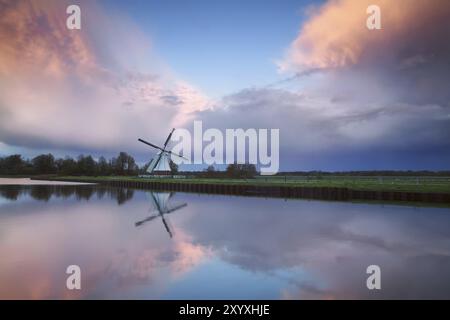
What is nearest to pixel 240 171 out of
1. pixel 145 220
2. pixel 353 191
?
pixel 353 191

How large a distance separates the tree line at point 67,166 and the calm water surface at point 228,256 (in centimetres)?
11935

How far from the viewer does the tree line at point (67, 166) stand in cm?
14338

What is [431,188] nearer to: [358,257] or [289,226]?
[289,226]

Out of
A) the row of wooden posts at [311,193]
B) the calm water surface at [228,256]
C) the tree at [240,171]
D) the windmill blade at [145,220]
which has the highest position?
the tree at [240,171]

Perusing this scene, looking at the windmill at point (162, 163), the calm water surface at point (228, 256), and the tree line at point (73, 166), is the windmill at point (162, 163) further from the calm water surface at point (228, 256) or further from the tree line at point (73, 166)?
the calm water surface at point (228, 256)

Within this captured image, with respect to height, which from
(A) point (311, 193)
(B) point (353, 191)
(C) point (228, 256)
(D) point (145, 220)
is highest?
(B) point (353, 191)

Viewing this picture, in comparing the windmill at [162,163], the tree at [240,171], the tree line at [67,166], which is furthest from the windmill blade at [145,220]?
the tree line at [67,166]

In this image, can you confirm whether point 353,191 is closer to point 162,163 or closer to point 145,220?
point 145,220

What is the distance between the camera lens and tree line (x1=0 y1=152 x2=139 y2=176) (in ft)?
470

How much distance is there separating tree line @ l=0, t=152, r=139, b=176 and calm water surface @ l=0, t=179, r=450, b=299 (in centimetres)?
11935

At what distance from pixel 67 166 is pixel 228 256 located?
6399 inches

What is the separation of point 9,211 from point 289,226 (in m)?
27.9

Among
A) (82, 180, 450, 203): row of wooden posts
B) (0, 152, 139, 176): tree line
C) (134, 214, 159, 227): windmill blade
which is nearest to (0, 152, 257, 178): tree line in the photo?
(0, 152, 139, 176): tree line

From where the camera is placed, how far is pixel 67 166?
158m
